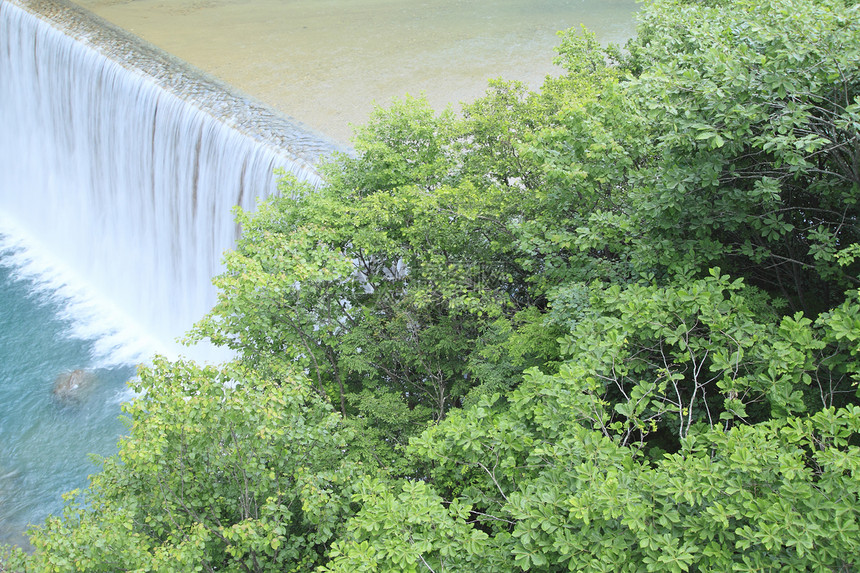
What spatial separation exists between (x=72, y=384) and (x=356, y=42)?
10379 mm

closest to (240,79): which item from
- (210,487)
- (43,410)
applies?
(43,410)

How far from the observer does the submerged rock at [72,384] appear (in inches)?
522

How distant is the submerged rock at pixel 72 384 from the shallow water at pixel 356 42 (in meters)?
6.26

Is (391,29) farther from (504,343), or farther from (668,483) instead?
(668,483)

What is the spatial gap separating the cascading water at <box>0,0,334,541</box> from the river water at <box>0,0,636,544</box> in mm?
49

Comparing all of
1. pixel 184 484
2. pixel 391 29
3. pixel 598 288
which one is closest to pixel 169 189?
pixel 391 29

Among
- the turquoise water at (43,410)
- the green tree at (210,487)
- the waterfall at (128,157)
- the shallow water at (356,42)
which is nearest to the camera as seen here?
the green tree at (210,487)

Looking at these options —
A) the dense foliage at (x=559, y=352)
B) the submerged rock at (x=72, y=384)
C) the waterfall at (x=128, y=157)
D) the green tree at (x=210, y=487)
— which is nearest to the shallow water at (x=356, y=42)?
the waterfall at (x=128, y=157)

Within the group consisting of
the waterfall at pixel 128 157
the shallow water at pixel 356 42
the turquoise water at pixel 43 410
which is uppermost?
the shallow water at pixel 356 42

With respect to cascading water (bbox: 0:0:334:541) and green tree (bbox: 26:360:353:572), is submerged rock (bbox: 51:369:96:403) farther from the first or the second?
green tree (bbox: 26:360:353:572)

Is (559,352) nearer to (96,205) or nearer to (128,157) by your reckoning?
(128,157)

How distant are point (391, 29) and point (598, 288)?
14.7m

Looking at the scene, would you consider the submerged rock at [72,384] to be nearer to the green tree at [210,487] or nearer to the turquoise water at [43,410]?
the turquoise water at [43,410]

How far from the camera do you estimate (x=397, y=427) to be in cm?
776
